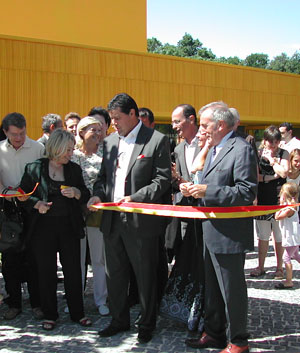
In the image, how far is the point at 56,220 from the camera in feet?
14.5

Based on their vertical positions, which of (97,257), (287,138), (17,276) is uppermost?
(287,138)

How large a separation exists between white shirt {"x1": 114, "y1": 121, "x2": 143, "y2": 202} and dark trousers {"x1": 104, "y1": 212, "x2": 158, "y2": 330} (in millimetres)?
205

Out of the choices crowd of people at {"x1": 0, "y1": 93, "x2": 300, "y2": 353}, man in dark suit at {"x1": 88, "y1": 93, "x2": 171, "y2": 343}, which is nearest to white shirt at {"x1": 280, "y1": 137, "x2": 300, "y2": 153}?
crowd of people at {"x1": 0, "y1": 93, "x2": 300, "y2": 353}

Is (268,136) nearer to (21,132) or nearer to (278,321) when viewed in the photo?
(278,321)

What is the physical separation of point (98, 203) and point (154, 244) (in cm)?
64

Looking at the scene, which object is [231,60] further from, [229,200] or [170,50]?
[229,200]

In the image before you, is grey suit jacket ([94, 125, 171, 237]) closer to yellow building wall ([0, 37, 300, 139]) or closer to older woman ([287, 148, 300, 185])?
older woman ([287, 148, 300, 185])

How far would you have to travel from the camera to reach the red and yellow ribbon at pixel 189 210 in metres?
3.57

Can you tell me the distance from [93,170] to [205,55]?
8090 centimetres

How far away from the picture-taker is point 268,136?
6.16 metres

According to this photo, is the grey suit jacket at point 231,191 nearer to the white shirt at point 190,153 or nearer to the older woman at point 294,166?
the white shirt at point 190,153

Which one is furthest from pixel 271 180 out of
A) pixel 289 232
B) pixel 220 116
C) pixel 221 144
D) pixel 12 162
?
pixel 12 162

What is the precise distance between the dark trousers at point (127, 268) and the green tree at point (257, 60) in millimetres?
96802

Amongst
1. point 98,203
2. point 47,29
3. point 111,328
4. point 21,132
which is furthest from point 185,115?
point 47,29
